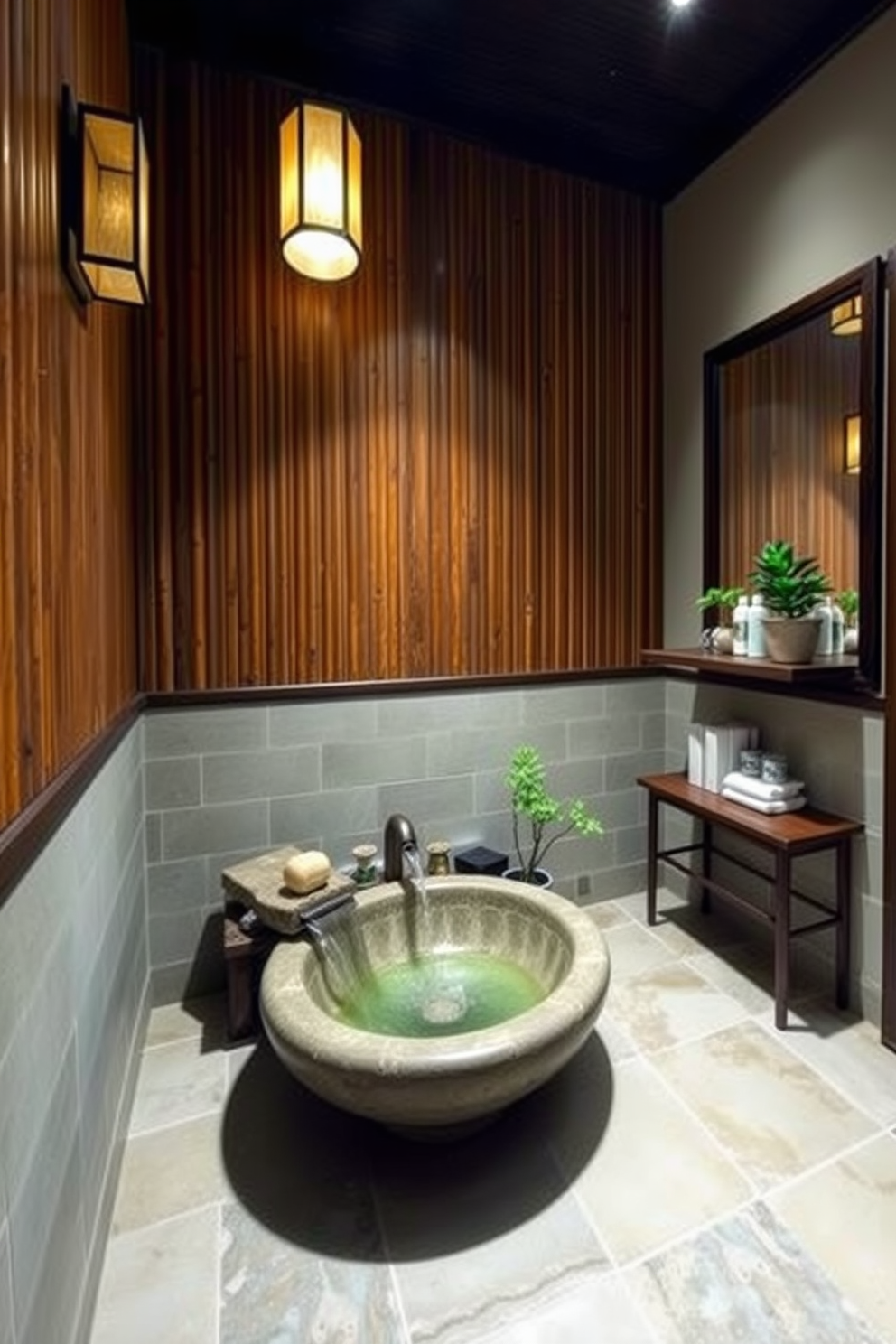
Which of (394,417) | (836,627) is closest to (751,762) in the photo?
(836,627)

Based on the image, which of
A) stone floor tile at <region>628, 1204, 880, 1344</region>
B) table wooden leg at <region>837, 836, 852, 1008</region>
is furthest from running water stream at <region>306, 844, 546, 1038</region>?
table wooden leg at <region>837, 836, 852, 1008</region>

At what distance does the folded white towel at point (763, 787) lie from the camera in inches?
96.2

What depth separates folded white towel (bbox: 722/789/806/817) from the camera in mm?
2430

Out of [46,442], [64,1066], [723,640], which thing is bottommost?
[64,1066]

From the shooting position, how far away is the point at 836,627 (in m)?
2.46

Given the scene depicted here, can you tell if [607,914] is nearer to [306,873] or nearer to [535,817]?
[535,817]

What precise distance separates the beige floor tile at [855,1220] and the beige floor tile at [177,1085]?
5.11ft

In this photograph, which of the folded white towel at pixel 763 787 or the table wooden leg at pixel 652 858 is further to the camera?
the table wooden leg at pixel 652 858

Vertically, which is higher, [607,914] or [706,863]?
[706,863]

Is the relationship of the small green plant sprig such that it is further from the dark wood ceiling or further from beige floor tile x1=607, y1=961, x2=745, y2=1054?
the dark wood ceiling

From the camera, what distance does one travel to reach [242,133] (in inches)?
96.0

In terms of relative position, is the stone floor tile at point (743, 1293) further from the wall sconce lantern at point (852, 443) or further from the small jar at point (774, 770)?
the wall sconce lantern at point (852, 443)

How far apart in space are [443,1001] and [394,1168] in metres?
0.47

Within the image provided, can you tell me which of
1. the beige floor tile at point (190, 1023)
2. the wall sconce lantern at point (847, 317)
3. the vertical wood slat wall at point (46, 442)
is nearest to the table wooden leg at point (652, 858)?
the beige floor tile at point (190, 1023)
